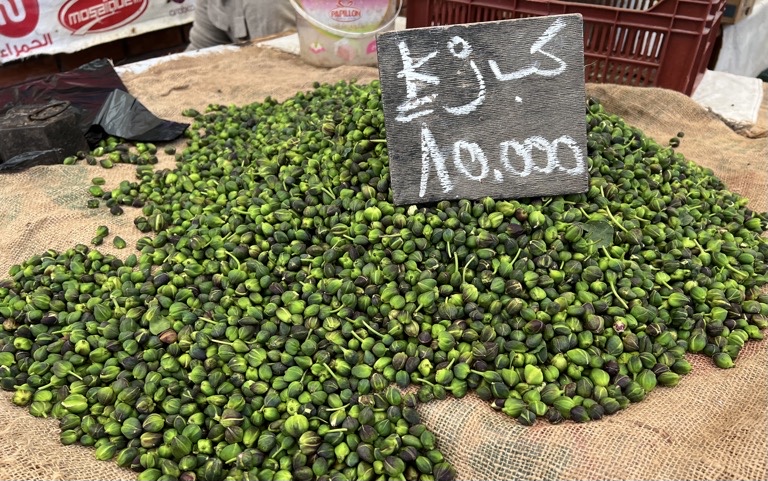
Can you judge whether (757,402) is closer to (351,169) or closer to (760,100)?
(351,169)

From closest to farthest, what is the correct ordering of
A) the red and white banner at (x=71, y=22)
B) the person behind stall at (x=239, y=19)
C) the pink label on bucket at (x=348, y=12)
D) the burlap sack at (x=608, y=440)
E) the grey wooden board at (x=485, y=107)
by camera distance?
the burlap sack at (x=608, y=440)
the grey wooden board at (x=485, y=107)
the pink label on bucket at (x=348, y=12)
the red and white banner at (x=71, y=22)
the person behind stall at (x=239, y=19)

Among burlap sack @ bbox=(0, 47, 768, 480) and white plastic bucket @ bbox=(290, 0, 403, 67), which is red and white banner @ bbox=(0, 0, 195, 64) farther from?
burlap sack @ bbox=(0, 47, 768, 480)

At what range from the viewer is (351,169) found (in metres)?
2.53

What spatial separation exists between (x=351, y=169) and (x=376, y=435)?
1.20m

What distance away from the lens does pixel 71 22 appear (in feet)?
19.3

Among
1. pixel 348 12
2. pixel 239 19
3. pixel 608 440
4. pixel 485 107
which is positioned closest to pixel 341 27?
pixel 348 12

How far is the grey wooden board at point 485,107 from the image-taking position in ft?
7.83

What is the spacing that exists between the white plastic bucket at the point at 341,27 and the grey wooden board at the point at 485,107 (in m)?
2.68

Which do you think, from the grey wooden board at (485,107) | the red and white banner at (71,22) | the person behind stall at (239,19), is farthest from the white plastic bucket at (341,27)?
the grey wooden board at (485,107)

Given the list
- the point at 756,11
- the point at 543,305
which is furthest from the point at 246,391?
the point at 756,11

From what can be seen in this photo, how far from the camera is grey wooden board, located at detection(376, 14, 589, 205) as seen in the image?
7.83 feet

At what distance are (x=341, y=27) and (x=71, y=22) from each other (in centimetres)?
308

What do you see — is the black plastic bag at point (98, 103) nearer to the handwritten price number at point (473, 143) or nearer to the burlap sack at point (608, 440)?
the burlap sack at point (608, 440)

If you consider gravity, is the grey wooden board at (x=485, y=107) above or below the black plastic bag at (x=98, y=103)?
above
